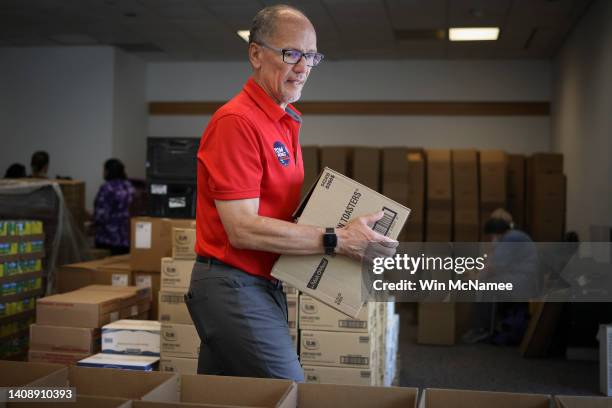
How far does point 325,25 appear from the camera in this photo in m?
6.93

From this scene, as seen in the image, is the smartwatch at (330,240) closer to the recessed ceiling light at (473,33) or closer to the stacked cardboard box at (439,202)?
the recessed ceiling light at (473,33)

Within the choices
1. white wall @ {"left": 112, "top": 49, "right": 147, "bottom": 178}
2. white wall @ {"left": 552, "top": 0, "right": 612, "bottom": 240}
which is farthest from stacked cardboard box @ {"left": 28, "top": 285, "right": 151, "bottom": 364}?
white wall @ {"left": 112, "top": 49, "right": 147, "bottom": 178}

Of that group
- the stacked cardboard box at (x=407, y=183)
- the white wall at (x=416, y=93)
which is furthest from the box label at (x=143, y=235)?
the white wall at (x=416, y=93)

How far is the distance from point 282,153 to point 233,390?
628mm

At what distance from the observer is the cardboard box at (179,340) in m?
3.24

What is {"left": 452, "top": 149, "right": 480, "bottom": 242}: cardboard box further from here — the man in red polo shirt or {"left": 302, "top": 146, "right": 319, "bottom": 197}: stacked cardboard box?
the man in red polo shirt

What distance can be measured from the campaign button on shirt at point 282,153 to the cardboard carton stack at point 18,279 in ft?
10.1

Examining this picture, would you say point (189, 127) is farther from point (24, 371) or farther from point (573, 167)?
point (24, 371)

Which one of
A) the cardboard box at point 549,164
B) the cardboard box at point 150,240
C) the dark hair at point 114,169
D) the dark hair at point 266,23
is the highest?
the cardboard box at point 549,164

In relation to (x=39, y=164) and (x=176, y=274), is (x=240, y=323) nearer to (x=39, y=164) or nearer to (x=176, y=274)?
(x=176, y=274)

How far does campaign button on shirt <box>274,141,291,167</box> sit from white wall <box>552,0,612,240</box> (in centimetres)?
417

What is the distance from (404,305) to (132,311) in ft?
13.0

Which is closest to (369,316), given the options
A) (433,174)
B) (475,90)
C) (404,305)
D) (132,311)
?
(132,311)

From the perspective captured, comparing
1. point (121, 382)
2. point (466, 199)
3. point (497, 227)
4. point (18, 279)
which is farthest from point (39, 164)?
point (121, 382)
